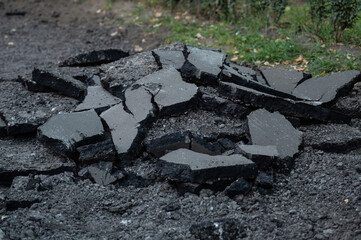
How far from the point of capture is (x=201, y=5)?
7418 mm

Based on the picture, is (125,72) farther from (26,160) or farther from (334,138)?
(334,138)

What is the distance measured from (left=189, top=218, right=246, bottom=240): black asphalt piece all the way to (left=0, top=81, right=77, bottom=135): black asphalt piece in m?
2.15

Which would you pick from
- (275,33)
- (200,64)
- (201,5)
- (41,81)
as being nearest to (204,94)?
(200,64)

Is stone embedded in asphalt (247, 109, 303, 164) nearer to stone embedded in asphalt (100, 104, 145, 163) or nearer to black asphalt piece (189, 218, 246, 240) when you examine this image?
black asphalt piece (189, 218, 246, 240)

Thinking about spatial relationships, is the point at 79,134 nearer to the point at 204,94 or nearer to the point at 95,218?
the point at 95,218

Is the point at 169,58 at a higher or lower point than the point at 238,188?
higher

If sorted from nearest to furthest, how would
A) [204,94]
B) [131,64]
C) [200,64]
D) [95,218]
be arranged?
[95,218], [204,94], [200,64], [131,64]

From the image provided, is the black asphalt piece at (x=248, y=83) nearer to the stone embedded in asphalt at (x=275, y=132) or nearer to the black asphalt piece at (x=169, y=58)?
the stone embedded in asphalt at (x=275, y=132)

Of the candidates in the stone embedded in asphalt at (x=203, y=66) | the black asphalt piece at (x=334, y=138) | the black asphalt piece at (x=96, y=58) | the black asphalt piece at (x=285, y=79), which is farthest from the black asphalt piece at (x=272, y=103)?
the black asphalt piece at (x=96, y=58)

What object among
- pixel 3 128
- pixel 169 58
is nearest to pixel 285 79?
pixel 169 58

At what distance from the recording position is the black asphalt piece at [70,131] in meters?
3.91

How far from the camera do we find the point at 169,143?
Result: 3756 mm

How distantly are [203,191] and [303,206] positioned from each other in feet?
2.55

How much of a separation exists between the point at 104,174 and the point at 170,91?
3.72 ft
